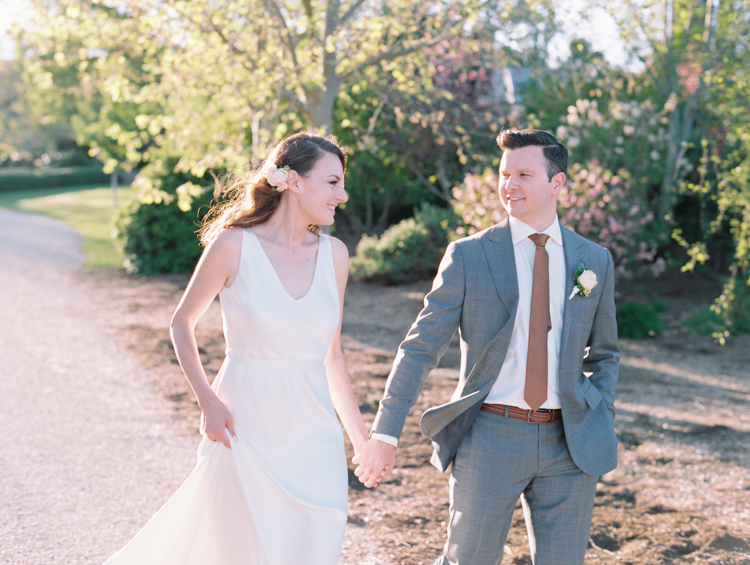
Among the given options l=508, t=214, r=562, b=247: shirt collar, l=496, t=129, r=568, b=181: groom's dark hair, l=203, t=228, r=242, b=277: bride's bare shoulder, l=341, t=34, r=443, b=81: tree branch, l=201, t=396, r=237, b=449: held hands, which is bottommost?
l=201, t=396, r=237, b=449: held hands

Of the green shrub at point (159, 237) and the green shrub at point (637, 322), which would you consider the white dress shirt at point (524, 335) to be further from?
the green shrub at point (159, 237)

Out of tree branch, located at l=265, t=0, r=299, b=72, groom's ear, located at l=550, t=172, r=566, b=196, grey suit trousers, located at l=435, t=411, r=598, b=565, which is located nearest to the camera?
grey suit trousers, located at l=435, t=411, r=598, b=565

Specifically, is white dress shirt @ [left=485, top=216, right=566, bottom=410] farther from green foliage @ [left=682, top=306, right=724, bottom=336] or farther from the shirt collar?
green foliage @ [left=682, top=306, right=724, bottom=336]

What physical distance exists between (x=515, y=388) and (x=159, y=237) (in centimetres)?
1182

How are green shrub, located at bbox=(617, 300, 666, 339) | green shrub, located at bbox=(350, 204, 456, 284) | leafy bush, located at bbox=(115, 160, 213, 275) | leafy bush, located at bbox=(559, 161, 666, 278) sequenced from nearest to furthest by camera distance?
1. leafy bush, located at bbox=(559, 161, 666, 278)
2. green shrub, located at bbox=(617, 300, 666, 339)
3. green shrub, located at bbox=(350, 204, 456, 284)
4. leafy bush, located at bbox=(115, 160, 213, 275)

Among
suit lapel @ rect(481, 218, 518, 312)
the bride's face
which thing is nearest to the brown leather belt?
suit lapel @ rect(481, 218, 518, 312)

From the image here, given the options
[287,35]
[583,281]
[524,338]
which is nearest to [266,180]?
[524,338]

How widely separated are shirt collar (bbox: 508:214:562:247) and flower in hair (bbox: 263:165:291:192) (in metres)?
0.87

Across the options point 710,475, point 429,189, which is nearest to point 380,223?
point 429,189

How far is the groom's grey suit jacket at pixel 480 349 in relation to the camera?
2525 millimetres

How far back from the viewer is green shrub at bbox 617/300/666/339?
918 cm

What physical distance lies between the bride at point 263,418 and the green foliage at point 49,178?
3806cm

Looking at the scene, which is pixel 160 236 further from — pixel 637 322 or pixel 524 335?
pixel 524 335

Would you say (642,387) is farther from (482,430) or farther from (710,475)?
(482,430)
